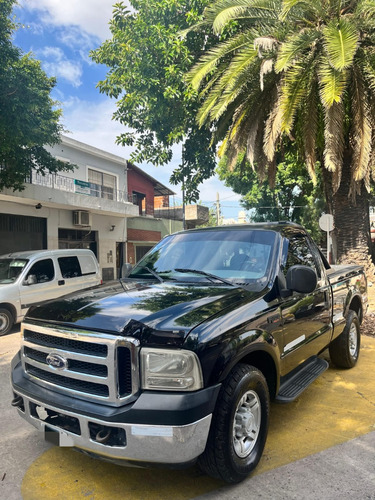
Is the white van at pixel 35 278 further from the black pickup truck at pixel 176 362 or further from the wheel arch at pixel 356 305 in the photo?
the wheel arch at pixel 356 305

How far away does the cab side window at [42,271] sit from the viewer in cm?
821

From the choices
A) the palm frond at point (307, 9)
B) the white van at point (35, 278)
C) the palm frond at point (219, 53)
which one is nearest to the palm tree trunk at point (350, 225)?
the palm frond at point (307, 9)

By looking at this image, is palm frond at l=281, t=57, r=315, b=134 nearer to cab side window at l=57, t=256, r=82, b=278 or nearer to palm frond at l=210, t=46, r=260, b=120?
palm frond at l=210, t=46, r=260, b=120

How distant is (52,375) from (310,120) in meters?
8.02

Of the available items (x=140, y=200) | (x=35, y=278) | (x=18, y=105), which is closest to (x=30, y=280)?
(x=35, y=278)

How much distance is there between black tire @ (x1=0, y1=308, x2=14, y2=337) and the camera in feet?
25.2

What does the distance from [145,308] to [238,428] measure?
104 cm

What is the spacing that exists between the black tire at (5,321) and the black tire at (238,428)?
21.6 feet

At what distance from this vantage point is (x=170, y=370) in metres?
2.20

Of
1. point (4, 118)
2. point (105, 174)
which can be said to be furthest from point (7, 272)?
point (105, 174)

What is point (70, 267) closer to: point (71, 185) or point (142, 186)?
point (71, 185)

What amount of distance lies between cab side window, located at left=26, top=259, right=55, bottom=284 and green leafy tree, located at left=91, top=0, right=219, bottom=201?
549 cm

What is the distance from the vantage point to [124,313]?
2.43 metres

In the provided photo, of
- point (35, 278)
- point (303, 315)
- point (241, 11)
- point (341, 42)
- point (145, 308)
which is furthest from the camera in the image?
point (241, 11)
